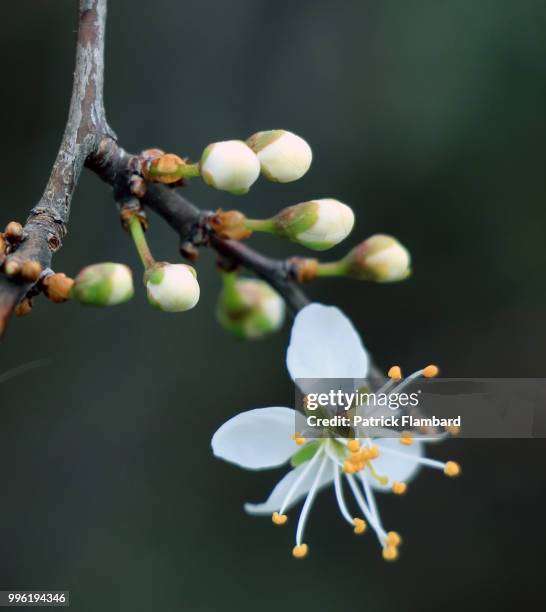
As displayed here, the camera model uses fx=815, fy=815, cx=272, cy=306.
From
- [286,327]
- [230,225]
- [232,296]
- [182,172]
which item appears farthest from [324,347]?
[286,327]

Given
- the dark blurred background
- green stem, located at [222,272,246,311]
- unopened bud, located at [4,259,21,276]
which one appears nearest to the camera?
unopened bud, located at [4,259,21,276]

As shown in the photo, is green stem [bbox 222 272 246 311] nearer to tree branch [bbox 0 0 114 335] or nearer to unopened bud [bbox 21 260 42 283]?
tree branch [bbox 0 0 114 335]

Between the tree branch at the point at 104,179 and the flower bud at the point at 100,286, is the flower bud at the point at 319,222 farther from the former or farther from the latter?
the flower bud at the point at 100,286

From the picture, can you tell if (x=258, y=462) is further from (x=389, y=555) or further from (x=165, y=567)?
(x=165, y=567)

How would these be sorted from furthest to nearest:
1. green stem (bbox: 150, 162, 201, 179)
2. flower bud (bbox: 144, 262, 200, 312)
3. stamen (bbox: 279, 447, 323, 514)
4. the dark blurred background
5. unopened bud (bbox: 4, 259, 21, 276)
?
the dark blurred background < stamen (bbox: 279, 447, 323, 514) < green stem (bbox: 150, 162, 201, 179) < flower bud (bbox: 144, 262, 200, 312) < unopened bud (bbox: 4, 259, 21, 276)

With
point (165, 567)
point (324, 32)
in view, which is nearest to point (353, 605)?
point (165, 567)

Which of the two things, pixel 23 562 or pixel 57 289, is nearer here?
pixel 57 289

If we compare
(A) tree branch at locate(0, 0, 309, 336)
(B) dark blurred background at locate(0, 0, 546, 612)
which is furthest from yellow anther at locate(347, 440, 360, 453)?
(B) dark blurred background at locate(0, 0, 546, 612)

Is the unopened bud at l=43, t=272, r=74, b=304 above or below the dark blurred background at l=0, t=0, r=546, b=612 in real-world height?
below
